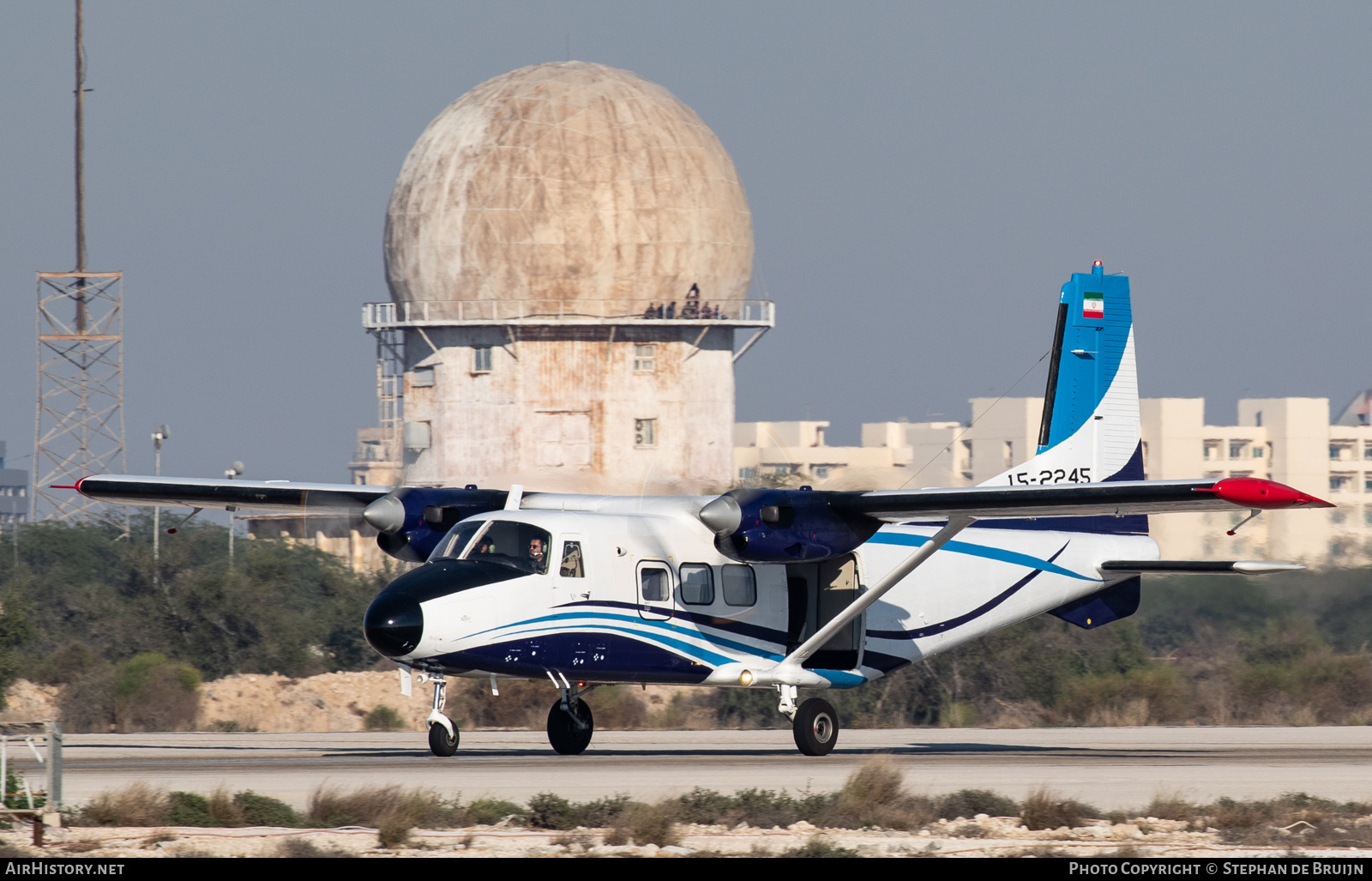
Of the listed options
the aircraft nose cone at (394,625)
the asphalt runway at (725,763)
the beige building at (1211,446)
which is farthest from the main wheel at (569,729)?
the beige building at (1211,446)

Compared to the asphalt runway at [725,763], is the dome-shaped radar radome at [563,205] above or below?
above

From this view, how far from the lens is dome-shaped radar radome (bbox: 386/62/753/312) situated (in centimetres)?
6134

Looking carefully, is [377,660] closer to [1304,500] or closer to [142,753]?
[142,753]

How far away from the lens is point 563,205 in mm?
60969

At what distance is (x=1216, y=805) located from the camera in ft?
53.2

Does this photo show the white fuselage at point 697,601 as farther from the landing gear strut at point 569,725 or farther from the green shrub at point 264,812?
the green shrub at point 264,812

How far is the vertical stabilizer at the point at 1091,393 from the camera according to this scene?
25.8 m

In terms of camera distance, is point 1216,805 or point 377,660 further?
point 377,660

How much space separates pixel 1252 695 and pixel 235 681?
20.3m

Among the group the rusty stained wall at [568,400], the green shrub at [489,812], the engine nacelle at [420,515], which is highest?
the rusty stained wall at [568,400]

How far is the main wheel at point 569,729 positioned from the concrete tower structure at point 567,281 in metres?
39.3

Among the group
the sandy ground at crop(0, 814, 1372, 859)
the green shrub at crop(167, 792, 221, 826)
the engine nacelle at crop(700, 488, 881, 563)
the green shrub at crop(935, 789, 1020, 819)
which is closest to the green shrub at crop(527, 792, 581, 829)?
the sandy ground at crop(0, 814, 1372, 859)

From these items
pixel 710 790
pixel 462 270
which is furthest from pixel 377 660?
pixel 710 790

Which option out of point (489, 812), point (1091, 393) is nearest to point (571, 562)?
point (489, 812)
